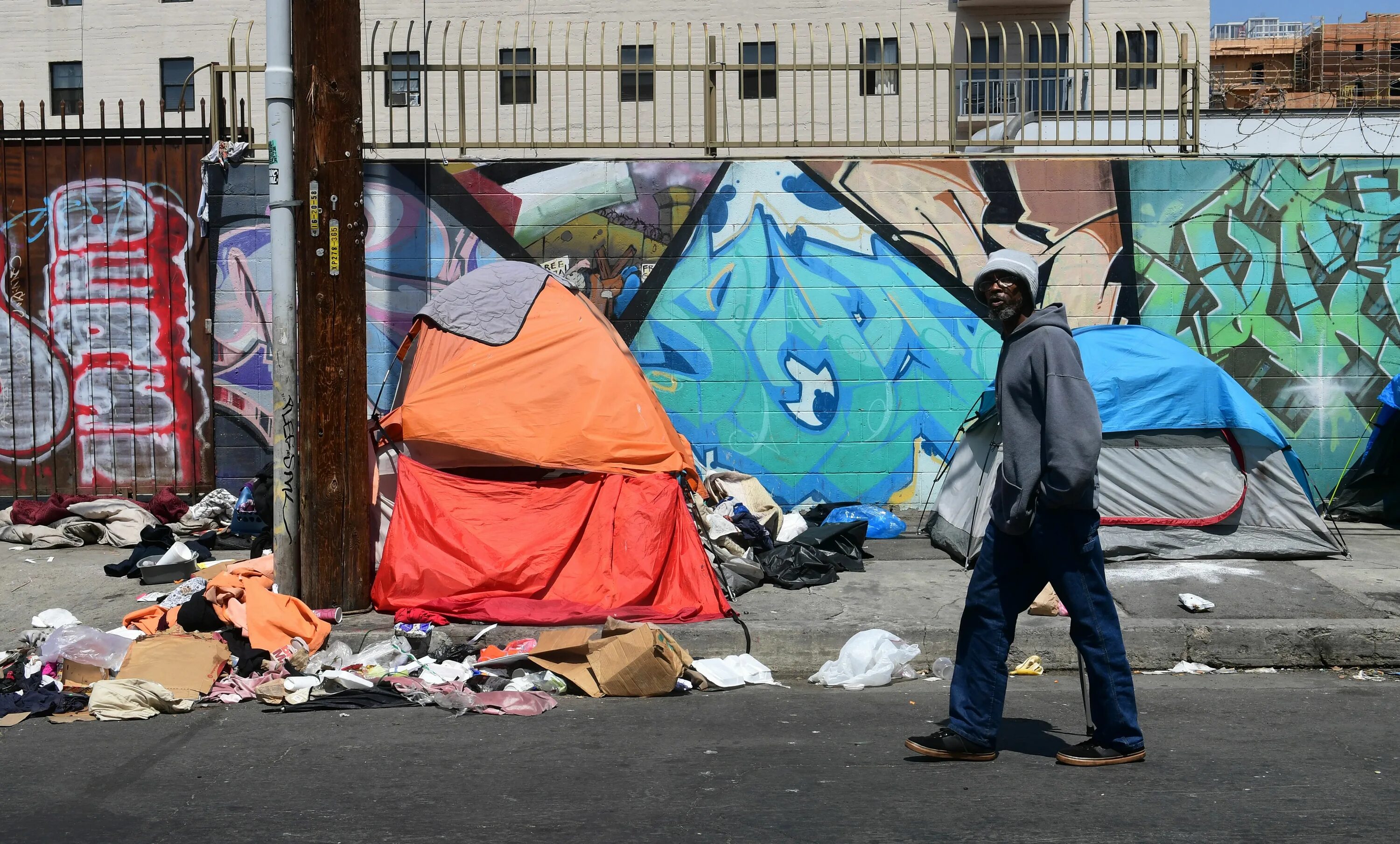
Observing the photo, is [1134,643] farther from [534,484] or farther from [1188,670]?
[534,484]

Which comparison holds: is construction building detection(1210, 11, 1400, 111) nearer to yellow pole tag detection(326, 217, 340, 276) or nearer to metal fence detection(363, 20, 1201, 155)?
metal fence detection(363, 20, 1201, 155)

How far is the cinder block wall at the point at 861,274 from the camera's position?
29.0 feet

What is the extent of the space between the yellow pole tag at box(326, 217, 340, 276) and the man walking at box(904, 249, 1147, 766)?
11.6 ft

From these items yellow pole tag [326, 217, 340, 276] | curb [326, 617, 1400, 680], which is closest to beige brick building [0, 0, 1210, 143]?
yellow pole tag [326, 217, 340, 276]

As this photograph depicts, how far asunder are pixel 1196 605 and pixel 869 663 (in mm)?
1934

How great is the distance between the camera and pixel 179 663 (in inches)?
218

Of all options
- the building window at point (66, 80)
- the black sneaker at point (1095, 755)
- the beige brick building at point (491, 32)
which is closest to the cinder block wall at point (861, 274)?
the black sneaker at point (1095, 755)

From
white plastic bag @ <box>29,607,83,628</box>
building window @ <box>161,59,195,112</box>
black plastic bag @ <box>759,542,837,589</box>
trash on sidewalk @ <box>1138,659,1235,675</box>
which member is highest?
building window @ <box>161,59,195,112</box>

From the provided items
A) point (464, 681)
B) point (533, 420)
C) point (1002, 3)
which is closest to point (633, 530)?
point (533, 420)

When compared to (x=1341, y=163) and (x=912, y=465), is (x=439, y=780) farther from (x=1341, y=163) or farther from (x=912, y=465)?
(x=1341, y=163)

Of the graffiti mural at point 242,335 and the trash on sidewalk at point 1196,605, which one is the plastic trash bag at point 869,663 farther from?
the graffiti mural at point 242,335

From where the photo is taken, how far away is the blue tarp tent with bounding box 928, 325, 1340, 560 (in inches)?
299

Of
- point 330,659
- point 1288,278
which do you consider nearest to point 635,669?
point 330,659

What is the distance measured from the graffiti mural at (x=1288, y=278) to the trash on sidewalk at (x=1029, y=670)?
13.1 ft
